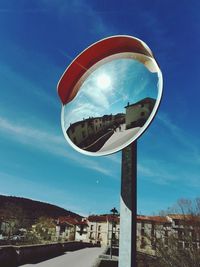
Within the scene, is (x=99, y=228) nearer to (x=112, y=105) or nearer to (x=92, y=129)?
(x=92, y=129)

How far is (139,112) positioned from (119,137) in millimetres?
505

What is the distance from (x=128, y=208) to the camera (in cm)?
430

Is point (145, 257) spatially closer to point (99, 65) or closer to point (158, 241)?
point (158, 241)

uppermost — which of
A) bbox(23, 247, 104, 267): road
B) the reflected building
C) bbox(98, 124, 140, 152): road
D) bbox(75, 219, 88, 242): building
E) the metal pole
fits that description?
bbox(75, 219, 88, 242): building

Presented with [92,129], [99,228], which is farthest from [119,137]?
[99,228]

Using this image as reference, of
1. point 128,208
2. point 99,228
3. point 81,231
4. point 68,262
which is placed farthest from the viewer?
point 81,231

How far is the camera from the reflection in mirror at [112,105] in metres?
4.62

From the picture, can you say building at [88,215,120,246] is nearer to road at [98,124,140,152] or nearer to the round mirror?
the round mirror

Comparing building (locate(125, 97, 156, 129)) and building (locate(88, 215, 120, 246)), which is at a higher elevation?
building (locate(88, 215, 120, 246))

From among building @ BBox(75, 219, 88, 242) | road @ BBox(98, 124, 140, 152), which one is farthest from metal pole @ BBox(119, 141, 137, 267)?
building @ BBox(75, 219, 88, 242)

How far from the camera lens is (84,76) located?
218 inches

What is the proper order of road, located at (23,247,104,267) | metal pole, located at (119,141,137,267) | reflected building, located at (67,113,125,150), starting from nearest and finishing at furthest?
1. metal pole, located at (119,141,137,267)
2. reflected building, located at (67,113,125,150)
3. road, located at (23,247,104,267)

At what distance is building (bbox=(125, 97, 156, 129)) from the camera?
178 inches

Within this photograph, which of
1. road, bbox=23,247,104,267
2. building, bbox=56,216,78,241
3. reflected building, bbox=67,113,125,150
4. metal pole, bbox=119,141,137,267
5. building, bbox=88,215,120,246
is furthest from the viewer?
building, bbox=56,216,78,241
